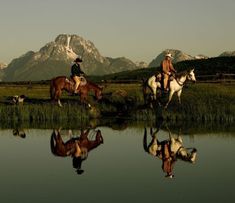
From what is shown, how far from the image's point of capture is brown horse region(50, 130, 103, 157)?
1003 inches

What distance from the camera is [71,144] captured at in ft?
90.8

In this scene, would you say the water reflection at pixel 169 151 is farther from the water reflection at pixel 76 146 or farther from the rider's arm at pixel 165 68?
the rider's arm at pixel 165 68

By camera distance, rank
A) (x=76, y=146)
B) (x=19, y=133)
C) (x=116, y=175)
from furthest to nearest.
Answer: (x=19, y=133)
(x=76, y=146)
(x=116, y=175)

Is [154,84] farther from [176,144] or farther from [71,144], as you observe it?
[71,144]

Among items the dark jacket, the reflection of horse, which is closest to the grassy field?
the reflection of horse

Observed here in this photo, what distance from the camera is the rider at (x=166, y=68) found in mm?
39219

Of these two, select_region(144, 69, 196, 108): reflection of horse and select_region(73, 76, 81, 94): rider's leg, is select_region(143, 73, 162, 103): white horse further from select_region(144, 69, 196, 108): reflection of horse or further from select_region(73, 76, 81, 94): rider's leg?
select_region(73, 76, 81, 94): rider's leg

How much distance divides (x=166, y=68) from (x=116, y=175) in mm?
20602

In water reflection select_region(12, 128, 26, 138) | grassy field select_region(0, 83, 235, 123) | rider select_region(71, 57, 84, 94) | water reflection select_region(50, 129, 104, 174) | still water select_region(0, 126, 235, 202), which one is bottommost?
still water select_region(0, 126, 235, 202)

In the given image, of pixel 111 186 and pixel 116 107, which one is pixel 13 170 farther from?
pixel 116 107

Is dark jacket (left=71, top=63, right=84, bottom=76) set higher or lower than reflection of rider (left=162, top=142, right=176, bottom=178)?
higher

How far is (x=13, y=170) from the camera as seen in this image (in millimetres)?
21031

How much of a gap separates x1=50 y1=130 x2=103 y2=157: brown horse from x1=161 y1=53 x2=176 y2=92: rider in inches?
381

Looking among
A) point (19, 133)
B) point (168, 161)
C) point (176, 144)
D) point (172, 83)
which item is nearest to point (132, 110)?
point (172, 83)
